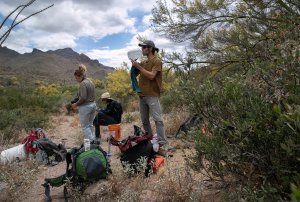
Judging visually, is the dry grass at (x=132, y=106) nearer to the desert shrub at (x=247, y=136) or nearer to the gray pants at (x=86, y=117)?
the gray pants at (x=86, y=117)

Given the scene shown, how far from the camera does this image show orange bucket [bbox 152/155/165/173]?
4.23 meters

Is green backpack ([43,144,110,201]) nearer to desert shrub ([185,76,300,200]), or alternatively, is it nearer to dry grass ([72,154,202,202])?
dry grass ([72,154,202,202])

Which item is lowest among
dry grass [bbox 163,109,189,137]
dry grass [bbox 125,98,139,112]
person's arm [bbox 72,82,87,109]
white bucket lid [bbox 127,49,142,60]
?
dry grass [bbox 163,109,189,137]

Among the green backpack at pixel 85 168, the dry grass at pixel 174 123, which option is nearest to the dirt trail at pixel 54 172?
the green backpack at pixel 85 168

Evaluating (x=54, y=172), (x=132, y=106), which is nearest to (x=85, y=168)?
(x=54, y=172)

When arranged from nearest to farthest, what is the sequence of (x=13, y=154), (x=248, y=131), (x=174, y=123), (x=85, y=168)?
(x=248, y=131), (x=85, y=168), (x=13, y=154), (x=174, y=123)

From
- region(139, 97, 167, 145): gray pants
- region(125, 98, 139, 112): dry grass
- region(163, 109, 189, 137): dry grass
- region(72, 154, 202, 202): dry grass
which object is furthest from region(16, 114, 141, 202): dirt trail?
region(125, 98, 139, 112): dry grass

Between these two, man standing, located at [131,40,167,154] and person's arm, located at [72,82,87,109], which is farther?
person's arm, located at [72,82,87,109]

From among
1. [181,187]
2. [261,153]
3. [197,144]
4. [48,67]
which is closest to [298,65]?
[261,153]

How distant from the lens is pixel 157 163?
432 centimetres

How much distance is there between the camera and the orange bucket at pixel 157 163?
167 inches

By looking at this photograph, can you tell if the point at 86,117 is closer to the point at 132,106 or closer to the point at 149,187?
the point at 149,187

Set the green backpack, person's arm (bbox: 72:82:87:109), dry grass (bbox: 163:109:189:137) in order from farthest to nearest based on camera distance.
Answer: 1. dry grass (bbox: 163:109:189:137)
2. person's arm (bbox: 72:82:87:109)
3. the green backpack

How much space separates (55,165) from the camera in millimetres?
5527
